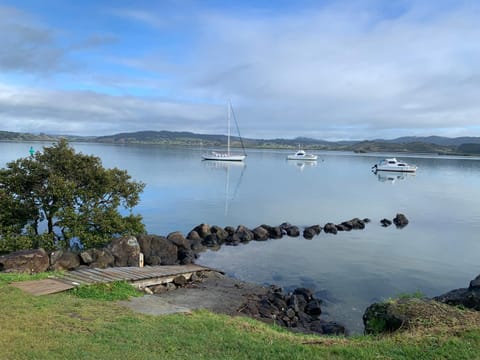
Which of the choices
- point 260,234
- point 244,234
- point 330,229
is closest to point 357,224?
point 330,229

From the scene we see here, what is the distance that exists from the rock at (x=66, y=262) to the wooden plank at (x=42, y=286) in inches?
95.8

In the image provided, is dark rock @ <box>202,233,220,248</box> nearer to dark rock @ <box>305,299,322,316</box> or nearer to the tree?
the tree

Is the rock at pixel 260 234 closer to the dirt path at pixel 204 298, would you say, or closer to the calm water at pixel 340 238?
the calm water at pixel 340 238

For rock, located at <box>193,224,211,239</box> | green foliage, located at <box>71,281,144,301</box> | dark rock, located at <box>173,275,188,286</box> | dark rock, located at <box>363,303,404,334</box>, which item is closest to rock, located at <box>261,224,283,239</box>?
rock, located at <box>193,224,211,239</box>

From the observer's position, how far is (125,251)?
1502cm

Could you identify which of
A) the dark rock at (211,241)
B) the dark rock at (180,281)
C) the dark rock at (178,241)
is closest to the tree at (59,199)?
the dark rock at (178,241)

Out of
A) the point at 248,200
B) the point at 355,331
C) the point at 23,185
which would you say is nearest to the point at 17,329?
the point at 355,331

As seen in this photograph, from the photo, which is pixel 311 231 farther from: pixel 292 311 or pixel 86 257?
pixel 86 257

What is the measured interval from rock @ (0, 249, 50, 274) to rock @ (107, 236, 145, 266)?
242cm

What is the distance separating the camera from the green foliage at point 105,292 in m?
9.99

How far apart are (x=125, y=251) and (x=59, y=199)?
3.41 metres

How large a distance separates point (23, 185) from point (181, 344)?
12.0m

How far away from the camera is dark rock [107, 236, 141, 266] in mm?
14748

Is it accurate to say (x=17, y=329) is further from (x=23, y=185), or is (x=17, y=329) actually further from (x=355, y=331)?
(x=23, y=185)
